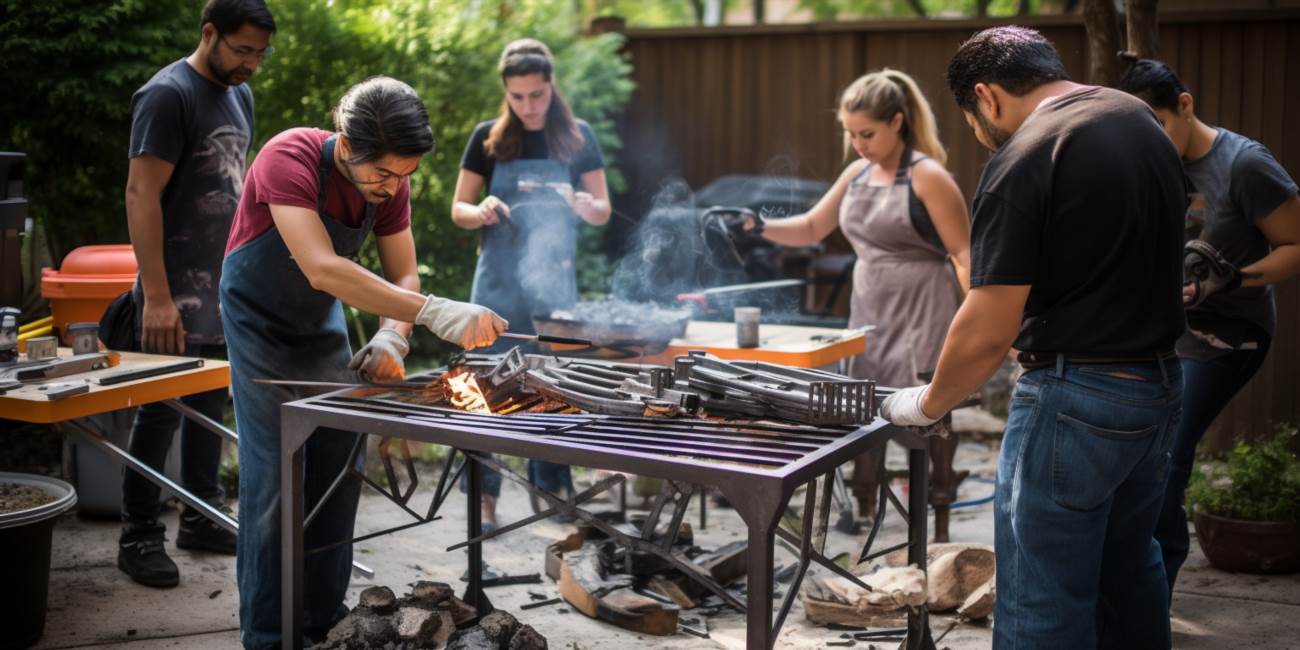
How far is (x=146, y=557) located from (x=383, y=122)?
2322mm

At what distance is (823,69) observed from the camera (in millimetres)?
8711

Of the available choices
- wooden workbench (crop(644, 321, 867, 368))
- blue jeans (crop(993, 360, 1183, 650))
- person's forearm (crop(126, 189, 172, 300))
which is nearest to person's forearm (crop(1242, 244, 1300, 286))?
blue jeans (crop(993, 360, 1183, 650))

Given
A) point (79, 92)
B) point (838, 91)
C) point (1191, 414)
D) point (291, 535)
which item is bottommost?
point (291, 535)

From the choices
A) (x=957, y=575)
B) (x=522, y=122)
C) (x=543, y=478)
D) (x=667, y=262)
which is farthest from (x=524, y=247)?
(x=957, y=575)

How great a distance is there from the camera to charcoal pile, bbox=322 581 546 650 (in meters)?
3.60

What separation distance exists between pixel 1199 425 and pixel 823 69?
541cm

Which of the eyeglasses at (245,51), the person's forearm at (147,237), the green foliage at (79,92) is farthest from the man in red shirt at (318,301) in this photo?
the green foliage at (79,92)

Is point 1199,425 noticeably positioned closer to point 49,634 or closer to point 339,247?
point 339,247

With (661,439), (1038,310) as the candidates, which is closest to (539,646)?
(661,439)

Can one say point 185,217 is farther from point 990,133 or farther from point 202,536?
point 990,133

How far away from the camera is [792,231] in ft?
17.6

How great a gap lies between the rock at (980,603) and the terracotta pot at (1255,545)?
128cm

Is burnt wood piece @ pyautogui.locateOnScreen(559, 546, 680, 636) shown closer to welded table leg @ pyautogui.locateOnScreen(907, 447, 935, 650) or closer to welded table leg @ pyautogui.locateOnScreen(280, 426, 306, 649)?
welded table leg @ pyautogui.locateOnScreen(907, 447, 935, 650)

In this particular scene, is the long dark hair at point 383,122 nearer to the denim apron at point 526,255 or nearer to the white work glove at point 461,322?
the white work glove at point 461,322
